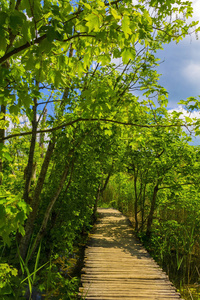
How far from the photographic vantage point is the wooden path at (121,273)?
9.67 ft

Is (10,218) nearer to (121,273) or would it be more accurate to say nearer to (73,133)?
(73,133)

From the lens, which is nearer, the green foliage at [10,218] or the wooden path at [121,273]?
the green foliage at [10,218]

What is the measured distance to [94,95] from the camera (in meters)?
1.42

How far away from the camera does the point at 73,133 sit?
325 cm

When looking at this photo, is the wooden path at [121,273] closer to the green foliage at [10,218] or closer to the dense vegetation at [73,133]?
the dense vegetation at [73,133]

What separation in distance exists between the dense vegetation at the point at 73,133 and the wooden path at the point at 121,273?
0.35m

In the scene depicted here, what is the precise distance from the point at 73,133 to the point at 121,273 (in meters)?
2.38

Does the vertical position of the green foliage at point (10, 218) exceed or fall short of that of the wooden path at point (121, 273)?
it exceeds it

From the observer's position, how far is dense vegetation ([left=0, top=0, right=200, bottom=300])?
1180mm

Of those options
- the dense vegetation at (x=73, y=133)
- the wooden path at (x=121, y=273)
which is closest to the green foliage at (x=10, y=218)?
the dense vegetation at (x=73, y=133)

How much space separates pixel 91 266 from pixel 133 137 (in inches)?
103

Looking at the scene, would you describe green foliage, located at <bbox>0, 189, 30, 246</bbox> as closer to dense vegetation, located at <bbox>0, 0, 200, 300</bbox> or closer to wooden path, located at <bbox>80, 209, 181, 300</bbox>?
dense vegetation, located at <bbox>0, 0, 200, 300</bbox>

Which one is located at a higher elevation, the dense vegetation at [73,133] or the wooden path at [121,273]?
the dense vegetation at [73,133]

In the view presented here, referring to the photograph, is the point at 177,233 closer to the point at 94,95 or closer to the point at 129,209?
the point at 129,209
